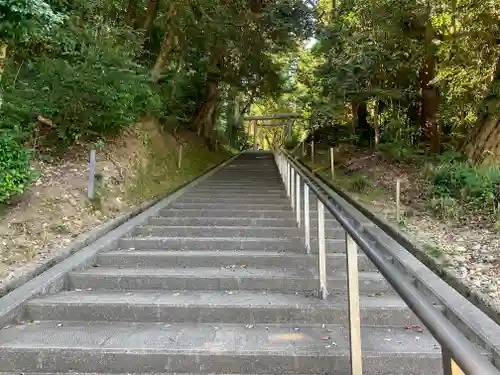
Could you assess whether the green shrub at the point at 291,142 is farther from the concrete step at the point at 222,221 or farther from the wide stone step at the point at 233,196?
the concrete step at the point at 222,221

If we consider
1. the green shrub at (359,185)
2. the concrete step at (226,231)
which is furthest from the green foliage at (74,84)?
the green shrub at (359,185)

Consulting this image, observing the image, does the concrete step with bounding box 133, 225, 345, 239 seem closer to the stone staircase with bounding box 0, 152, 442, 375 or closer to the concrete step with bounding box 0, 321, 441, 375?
the stone staircase with bounding box 0, 152, 442, 375

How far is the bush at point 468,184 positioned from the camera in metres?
6.37

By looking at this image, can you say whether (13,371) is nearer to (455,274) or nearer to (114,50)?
(455,274)

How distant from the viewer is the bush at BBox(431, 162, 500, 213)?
637 cm

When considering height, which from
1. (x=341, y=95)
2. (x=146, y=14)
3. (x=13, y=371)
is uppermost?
(x=146, y=14)

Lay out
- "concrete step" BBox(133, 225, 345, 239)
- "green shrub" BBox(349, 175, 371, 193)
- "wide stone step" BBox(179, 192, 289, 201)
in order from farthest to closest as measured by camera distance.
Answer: "green shrub" BBox(349, 175, 371, 193) < "wide stone step" BBox(179, 192, 289, 201) < "concrete step" BBox(133, 225, 345, 239)

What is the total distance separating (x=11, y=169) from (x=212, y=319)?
3.13 m

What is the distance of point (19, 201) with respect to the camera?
206 inches

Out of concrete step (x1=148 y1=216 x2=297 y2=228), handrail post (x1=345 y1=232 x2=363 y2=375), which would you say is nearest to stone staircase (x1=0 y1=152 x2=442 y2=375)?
handrail post (x1=345 y1=232 x2=363 y2=375)

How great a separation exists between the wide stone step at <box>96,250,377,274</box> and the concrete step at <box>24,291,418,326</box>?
82 centimetres

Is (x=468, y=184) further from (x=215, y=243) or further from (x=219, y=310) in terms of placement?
(x=219, y=310)

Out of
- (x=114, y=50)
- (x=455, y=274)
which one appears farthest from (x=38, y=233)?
(x=455, y=274)

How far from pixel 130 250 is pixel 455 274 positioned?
330cm
